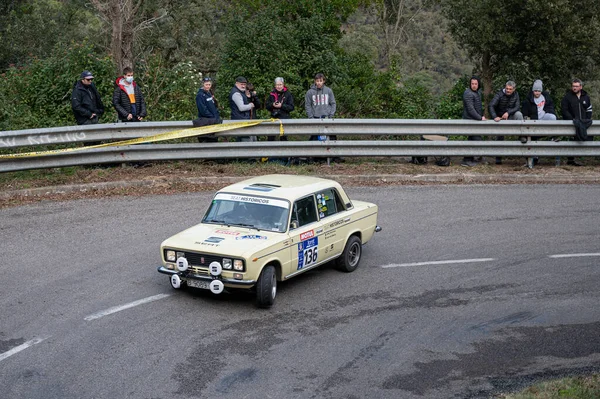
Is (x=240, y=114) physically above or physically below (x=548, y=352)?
above

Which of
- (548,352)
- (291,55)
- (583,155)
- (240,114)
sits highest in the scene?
(291,55)

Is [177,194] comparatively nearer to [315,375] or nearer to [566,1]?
[315,375]

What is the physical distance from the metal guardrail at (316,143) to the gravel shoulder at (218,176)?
0.27 metres

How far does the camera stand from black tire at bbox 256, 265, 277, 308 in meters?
9.98

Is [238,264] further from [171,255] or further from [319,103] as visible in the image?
[319,103]

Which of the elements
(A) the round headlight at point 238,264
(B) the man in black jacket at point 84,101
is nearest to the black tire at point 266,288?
(A) the round headlight at point 238,264

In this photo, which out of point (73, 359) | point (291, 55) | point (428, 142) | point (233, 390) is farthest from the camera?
point (291, 55)

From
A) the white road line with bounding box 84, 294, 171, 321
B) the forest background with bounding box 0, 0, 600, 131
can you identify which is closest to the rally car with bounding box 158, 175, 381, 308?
the white road line with bounding box 84, 294, 171, 321

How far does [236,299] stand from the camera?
34.4 feet

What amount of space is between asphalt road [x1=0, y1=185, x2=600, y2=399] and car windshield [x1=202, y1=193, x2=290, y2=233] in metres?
0.94

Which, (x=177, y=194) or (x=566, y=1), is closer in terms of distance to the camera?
(x=177, y=194)

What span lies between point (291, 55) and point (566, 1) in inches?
327

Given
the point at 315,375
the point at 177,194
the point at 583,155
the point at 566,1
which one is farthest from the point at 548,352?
the point at 566,1

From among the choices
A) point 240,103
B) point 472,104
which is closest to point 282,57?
point 240,103
